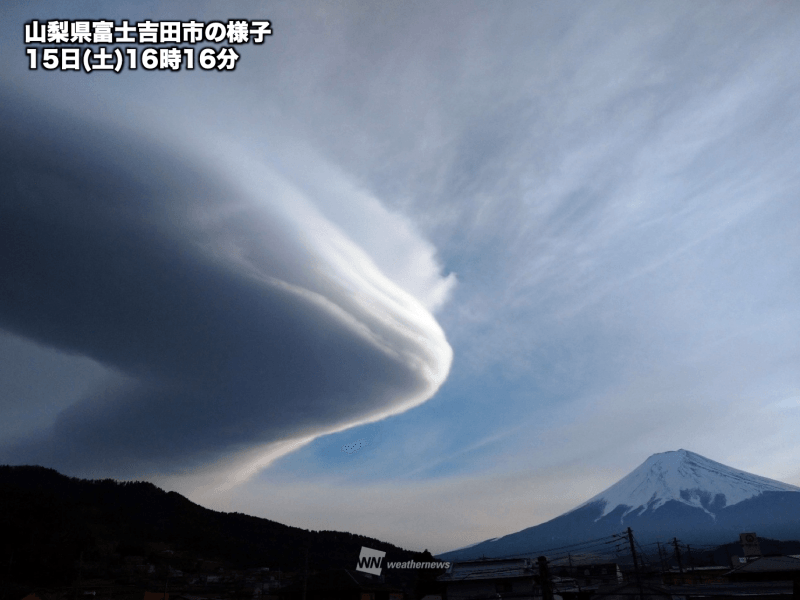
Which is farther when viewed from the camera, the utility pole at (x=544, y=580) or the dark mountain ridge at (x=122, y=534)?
the dark mountain ridge at (x=122, y=534)

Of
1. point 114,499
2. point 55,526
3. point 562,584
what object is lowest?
point 562,584

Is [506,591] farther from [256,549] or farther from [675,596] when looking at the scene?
[256,549]

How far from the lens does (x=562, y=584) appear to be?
7712cm

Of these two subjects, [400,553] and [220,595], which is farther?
[400,553]

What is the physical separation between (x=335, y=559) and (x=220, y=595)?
2237 inches

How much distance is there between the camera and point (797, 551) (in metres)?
147

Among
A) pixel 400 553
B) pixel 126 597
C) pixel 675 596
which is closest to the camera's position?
pixel 675 596

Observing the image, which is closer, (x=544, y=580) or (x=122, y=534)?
(x=544, y=580)

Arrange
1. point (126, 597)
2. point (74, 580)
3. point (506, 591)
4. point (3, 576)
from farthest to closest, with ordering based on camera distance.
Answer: point (74, 580) → point (3, 576) → point (126, 597) → point (506, 591)

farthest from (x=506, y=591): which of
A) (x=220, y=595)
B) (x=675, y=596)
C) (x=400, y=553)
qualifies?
(x=400, y=553)

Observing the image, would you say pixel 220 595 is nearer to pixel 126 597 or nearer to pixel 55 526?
pixel 126 597

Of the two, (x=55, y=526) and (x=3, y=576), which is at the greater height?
(x=55, y=526)

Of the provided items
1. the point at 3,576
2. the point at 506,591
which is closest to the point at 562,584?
the point at 506,591

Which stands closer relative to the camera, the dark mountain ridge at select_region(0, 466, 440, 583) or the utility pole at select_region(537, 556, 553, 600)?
the utility pole at select_region(537, 556, 553, 600)
